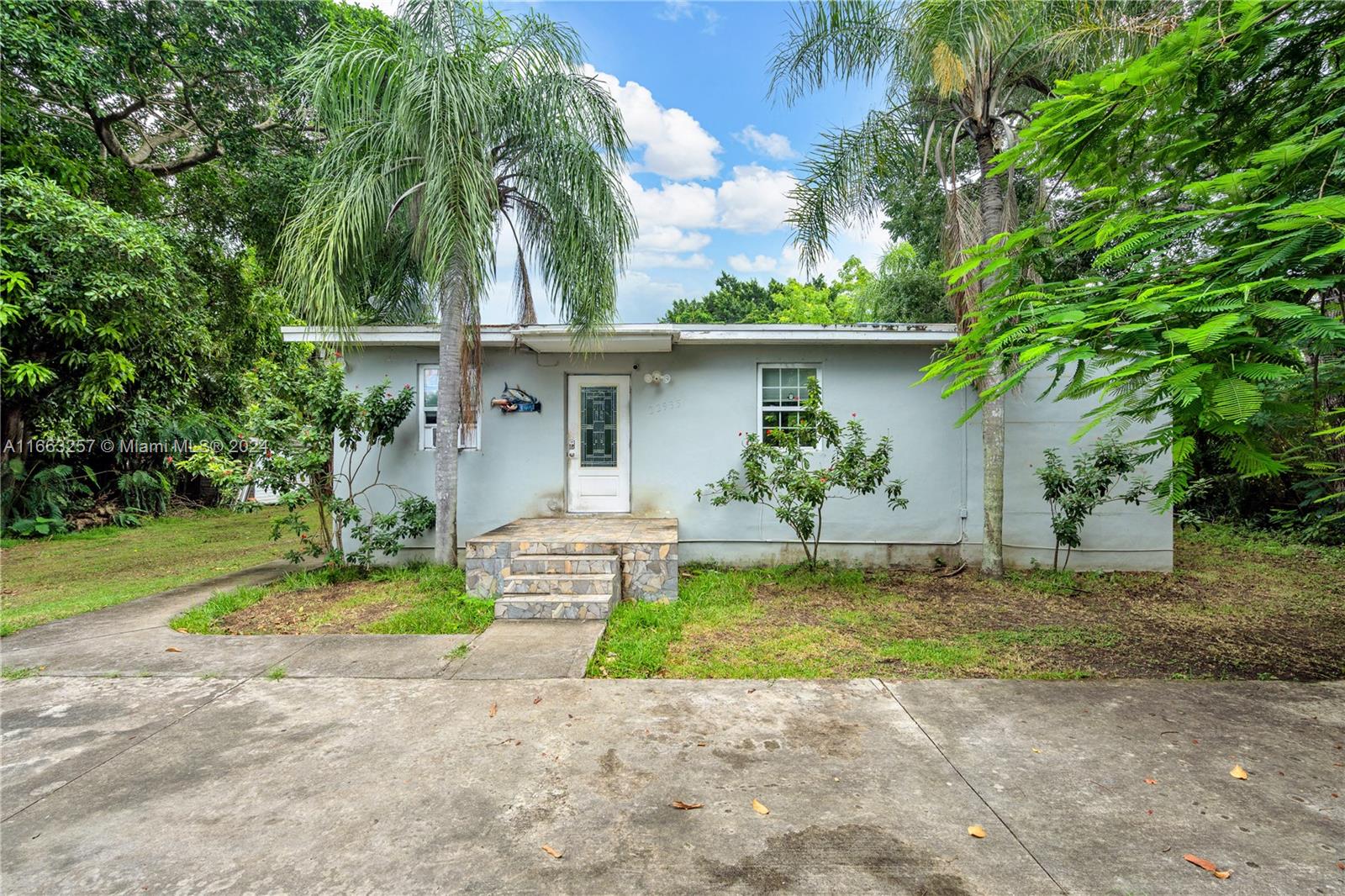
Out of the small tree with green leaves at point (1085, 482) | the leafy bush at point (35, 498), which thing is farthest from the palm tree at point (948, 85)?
the leafy bush at point (35, 498)

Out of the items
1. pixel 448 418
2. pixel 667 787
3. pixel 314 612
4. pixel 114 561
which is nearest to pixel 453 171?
pixel 448 418

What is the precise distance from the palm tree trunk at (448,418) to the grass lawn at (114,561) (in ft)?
10.8

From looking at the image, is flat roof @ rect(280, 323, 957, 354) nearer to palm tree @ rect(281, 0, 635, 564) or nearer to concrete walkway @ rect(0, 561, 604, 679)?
palm tree @ rect(281, 0, 635, 564)

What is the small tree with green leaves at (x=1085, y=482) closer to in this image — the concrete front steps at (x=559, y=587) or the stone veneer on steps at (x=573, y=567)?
the stone veneer on steps at (x=573, y=567)

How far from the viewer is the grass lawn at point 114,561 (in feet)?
20.1

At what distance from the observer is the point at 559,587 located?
214 inches

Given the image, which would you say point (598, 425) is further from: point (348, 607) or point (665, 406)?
point (348, 607)

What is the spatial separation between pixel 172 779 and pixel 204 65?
11864 mm

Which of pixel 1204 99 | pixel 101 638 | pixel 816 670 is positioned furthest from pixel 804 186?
pixel 101 638

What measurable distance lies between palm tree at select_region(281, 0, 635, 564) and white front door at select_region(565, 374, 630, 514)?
4.02ft

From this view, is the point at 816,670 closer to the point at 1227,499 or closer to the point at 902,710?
the point at 902,710

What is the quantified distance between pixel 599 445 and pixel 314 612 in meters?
3.63

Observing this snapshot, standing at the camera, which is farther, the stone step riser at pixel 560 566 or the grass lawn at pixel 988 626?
the stone step riser at pixel 560 566

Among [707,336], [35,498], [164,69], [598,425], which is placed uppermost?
[164,69]
